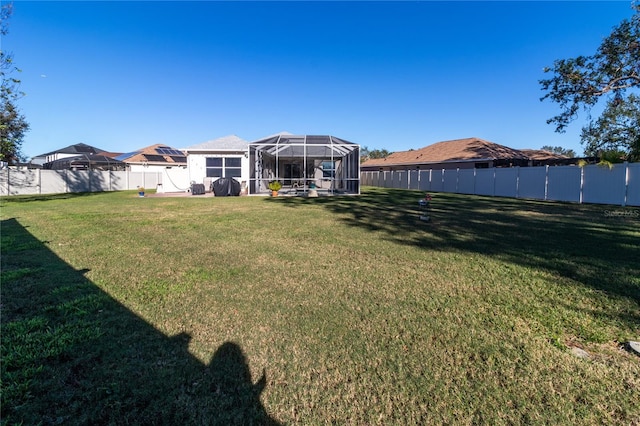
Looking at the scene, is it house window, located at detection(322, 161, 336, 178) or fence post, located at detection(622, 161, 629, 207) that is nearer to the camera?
fence post, located at detection(622, 161, 629, 207)

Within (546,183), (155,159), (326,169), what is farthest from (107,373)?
(155,159)

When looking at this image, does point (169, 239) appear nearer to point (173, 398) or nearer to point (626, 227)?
point (173, 398)

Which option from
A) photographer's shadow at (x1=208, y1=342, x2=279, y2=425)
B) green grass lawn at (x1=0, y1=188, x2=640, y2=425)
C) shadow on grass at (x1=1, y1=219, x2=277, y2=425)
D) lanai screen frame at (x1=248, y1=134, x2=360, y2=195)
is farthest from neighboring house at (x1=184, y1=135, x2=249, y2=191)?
photographer's shadow at (x1=208, y1=342, x2=279, y2=425)

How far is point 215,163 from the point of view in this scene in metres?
23.0

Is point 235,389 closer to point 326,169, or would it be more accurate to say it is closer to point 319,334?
point 319,334

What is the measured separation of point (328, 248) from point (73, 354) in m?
4.29

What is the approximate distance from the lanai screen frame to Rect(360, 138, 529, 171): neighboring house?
11858 mm

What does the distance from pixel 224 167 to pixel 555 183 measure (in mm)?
20168

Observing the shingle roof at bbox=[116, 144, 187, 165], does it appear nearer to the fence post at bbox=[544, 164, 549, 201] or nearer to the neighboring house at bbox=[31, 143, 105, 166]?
the neighboring house at bbox=[31, 143, 105, 166]

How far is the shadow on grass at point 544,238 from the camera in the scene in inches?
185

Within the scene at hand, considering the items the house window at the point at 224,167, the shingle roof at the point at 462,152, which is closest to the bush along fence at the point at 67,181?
the house window at the point at 224,167

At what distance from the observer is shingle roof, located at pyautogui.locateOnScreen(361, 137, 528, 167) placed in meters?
28.7

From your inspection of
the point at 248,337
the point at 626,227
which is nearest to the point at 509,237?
the point at 626,227

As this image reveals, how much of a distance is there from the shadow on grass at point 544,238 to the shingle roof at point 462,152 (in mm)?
18693
